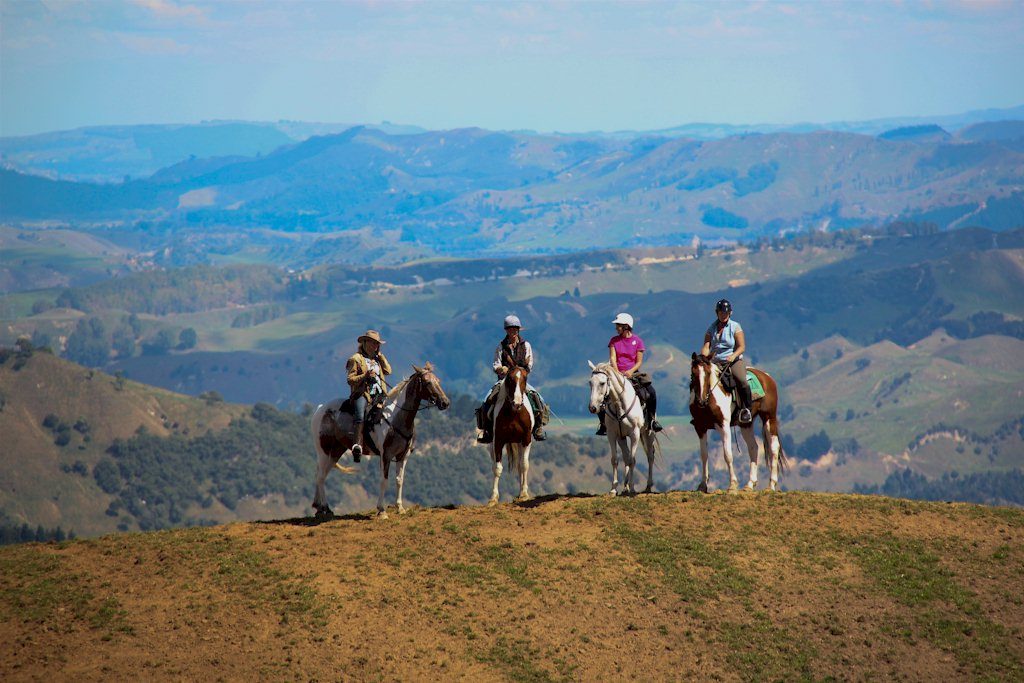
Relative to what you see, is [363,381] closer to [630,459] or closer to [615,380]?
[615,380]

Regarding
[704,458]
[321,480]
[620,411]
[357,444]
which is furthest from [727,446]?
[321,480]

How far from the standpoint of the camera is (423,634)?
39.8 meters

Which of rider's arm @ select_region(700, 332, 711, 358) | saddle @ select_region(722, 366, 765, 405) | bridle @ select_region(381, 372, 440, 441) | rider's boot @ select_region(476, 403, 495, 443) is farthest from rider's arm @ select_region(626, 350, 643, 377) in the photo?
bridle @ select_region(381, 372, 440, 441)

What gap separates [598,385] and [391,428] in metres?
7.46

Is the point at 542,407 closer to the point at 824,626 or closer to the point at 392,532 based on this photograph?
the point at 392,532

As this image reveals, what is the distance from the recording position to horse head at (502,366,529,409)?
45438 millimetres

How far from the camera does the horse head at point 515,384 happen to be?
45.4 m

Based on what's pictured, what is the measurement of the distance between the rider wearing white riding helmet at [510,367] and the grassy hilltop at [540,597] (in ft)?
9.83

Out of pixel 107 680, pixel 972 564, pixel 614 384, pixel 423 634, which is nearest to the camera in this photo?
pixel 107 680

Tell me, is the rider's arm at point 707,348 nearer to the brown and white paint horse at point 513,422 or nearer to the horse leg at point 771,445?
the horse leg at point 771,445

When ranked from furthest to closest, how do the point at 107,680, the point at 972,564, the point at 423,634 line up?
the point at 972,564 < the point at 423,634 < the point at 107,680

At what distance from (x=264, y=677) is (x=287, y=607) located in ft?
11.8

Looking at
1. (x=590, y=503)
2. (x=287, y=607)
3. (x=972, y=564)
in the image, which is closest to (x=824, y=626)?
(x=972, y=564)

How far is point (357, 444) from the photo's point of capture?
4600cm
